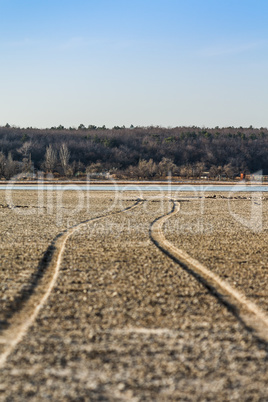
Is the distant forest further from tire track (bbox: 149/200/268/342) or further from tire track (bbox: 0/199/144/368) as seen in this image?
tire track (bbox: 0/199/144/368)

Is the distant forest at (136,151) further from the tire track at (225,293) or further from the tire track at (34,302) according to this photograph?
the tire track at (34,302)

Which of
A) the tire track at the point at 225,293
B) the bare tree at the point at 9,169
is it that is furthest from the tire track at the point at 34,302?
the bare tree at the point at 9,169

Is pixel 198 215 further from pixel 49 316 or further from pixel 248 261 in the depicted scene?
pixel 49 316

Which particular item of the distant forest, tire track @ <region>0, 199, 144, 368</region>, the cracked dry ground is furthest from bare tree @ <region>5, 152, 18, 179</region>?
the cracked dry ground

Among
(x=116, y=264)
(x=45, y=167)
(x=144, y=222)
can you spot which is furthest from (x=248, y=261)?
(x=45, y=167)

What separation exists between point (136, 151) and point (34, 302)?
71.6 m

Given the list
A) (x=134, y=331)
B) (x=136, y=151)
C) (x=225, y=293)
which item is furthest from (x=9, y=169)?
(x=134, y=331)

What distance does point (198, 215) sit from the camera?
61.1 feet

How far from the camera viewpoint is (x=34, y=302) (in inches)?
272

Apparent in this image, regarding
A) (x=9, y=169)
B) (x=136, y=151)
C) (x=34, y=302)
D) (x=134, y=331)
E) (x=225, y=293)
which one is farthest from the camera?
(x=136, y=151)

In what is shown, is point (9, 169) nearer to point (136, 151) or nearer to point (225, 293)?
point (136, 151)

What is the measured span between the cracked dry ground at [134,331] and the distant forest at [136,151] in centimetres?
4616

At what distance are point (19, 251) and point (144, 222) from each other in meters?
6.20

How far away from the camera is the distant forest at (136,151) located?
6141cm
